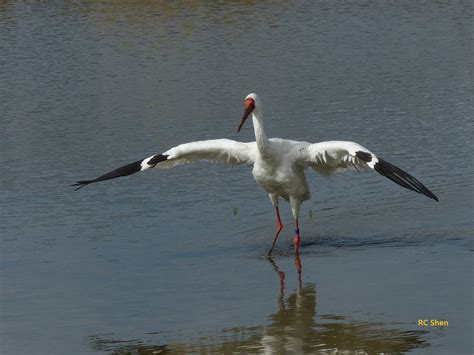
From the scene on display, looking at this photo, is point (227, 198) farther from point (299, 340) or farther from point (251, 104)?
point (299, 340)

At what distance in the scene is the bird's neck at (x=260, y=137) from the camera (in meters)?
12.3

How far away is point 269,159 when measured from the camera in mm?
12492

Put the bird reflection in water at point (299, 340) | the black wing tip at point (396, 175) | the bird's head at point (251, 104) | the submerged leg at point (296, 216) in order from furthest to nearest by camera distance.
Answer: the submerged leg at point (296, 216) < the bird's head at point (251, 104) < the black wing tip at point (396, 175) < the bird reflection in water at point (299, 340)

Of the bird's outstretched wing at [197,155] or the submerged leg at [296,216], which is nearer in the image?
the bird's outstretched wing at [197,155]

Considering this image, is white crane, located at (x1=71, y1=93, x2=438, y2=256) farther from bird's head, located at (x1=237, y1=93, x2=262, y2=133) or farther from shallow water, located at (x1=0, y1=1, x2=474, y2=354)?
shallow water, located at (x1=0, y1=1, x2=474, y2=354)

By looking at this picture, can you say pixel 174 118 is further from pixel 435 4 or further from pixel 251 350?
pixel 435 4

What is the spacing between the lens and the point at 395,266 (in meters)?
11.7

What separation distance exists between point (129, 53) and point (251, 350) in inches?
626

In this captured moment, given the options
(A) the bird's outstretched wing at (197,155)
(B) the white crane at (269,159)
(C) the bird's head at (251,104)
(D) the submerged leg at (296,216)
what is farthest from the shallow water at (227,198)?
(C) the bird's head at (251,104)

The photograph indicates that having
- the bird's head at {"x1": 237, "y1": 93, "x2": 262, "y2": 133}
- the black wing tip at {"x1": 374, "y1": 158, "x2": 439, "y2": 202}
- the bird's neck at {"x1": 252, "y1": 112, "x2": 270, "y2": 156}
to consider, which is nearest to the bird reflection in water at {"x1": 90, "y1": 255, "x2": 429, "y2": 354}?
the black wing tip at {"x1": 374, "y1": 158, "x2": 439, "y2": 202}

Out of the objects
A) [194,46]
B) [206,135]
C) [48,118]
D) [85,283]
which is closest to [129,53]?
[194,46]

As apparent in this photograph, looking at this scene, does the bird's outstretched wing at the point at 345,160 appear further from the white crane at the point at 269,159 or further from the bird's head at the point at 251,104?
the bird's head at the point at 251,104

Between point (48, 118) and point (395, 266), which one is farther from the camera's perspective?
point (48, 118)

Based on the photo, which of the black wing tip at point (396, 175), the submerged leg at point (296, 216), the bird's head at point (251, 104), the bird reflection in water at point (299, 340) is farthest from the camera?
the submerged leg at point (296, 216)
